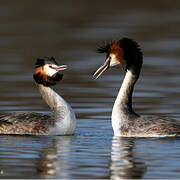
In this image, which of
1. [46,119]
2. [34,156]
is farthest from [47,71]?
Answer: [34,156]

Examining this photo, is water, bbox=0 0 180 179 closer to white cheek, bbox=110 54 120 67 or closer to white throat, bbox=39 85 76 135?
white throat, bbox=39 85 76 135

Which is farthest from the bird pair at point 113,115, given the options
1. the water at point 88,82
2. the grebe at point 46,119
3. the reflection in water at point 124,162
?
the reflection in water at point 124,162

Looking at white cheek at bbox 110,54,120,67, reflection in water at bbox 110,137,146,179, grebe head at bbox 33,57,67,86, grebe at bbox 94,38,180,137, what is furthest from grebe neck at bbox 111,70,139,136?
grebe head at bbox 33,57,67,86

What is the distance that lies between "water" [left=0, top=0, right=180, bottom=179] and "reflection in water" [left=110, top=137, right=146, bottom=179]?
0.05 ft

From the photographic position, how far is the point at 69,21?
32875mm

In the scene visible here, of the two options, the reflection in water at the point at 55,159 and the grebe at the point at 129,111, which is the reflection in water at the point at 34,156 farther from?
the grebe at the point at 129,111

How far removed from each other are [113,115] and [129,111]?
0.31 meters

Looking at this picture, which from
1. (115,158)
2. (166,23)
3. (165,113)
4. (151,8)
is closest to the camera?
(115,158)

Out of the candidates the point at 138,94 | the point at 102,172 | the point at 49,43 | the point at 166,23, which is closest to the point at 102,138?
the point at 102,172

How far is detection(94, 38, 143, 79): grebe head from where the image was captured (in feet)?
53.4

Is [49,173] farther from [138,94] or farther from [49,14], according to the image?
[49,14]

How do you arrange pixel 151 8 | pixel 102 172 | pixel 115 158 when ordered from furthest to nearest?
1. pixel 151 8
2. pixel 115 158
3. pixel 102 172

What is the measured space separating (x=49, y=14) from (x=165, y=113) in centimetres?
1655

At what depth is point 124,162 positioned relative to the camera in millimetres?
13789
